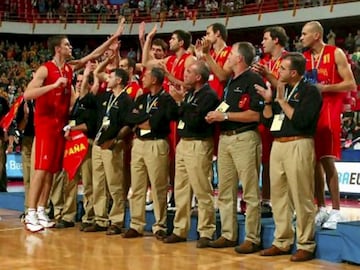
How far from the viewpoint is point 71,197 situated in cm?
741

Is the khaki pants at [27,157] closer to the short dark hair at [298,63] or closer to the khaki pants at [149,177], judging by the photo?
the khaki pants at [149,177]

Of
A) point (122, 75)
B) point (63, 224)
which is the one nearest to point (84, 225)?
point (63, 224)

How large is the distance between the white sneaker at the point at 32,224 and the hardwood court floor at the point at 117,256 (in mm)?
230

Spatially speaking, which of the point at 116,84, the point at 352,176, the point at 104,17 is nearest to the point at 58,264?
the point at 116,84

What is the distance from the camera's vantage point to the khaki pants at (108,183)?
673 centimetres

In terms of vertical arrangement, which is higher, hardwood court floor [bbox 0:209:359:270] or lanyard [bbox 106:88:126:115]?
lanyard [bbox 106:88:126:115]

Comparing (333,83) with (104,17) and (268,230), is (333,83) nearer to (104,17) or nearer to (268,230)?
(268,230)

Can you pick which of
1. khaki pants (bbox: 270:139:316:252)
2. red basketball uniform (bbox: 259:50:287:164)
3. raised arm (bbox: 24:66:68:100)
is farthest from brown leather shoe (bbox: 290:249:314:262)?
raised arm (bbox: 24:66:68:100)

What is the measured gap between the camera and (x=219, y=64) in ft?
21.0

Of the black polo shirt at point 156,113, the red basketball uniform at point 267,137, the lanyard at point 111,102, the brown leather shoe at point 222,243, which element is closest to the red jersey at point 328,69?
the red basketball uniform at point 267,137

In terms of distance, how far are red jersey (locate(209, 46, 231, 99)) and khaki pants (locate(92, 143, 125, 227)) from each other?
1162 mm

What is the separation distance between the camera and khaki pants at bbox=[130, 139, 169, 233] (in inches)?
248

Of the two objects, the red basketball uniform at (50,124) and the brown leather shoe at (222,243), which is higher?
the red basketball uniform at (50,124)

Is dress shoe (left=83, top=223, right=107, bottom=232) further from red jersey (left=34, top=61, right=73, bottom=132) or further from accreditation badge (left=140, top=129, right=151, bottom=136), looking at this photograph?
accreditation badge (left=140, top=129, right=151, bottom=136)
